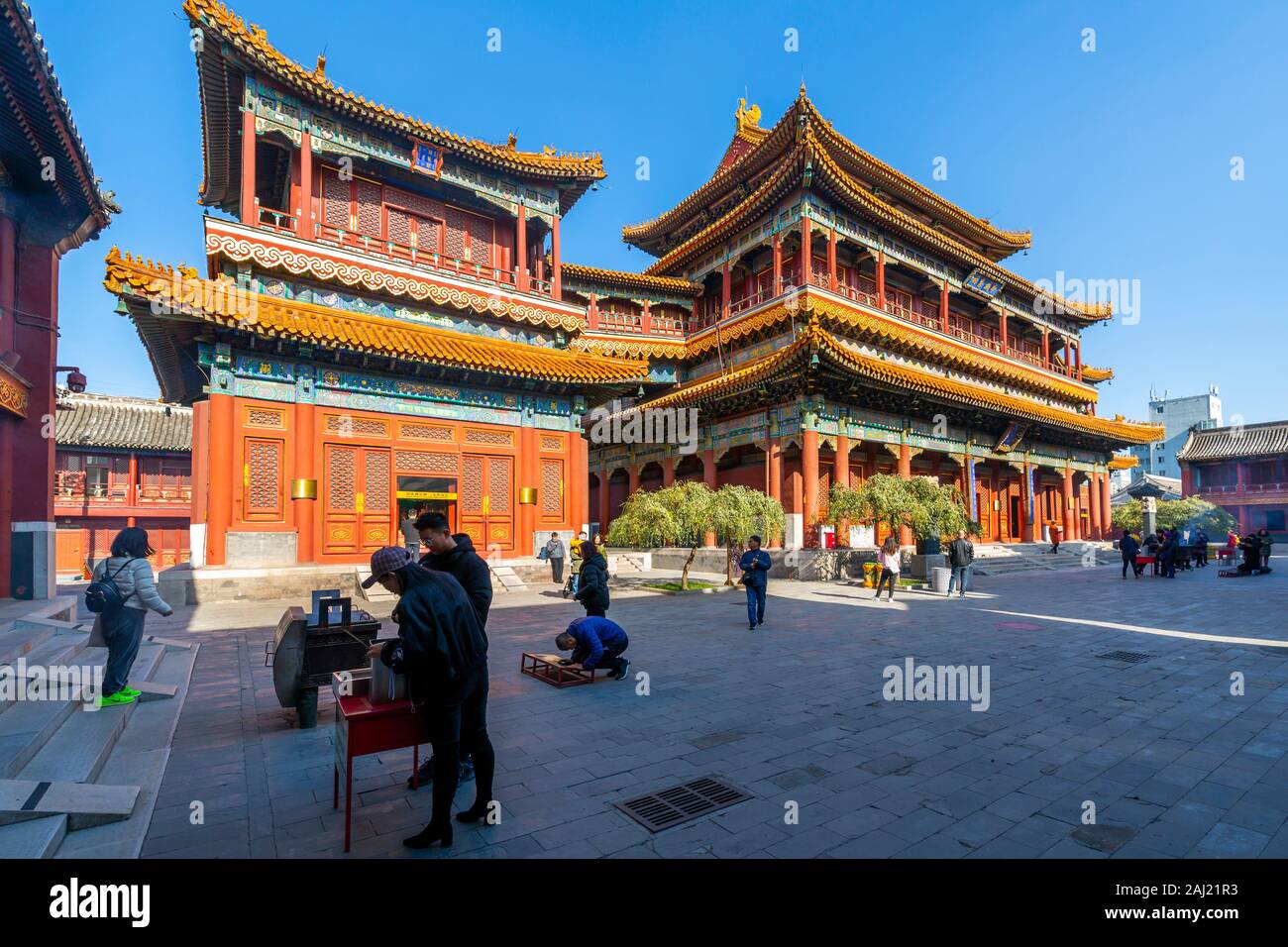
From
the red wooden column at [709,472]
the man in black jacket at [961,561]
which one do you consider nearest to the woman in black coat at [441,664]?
the man in black jacket at [961,561]

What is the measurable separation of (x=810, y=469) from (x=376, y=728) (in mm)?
17823

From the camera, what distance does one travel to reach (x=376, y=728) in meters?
3.38

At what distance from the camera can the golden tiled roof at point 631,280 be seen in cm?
2392

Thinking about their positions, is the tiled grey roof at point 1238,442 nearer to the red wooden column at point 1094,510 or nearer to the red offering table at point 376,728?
the red wooden column at point 1094,510

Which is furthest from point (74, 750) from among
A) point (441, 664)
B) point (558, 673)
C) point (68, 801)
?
point (558, 673)

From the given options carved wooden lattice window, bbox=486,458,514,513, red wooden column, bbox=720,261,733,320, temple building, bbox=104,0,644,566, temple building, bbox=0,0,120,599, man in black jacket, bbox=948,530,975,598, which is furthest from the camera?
red wooden column, bbox=720,261,733,320

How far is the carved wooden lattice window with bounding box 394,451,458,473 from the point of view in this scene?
52.4 ft

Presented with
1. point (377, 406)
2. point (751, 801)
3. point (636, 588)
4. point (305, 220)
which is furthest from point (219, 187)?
point (751, 801)

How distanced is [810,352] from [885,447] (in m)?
6.08

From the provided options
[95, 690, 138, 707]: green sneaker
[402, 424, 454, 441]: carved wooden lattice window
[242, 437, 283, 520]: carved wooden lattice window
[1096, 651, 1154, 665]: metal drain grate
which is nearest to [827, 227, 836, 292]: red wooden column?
[402, 424, 454, 441]: carved wooden lattice window

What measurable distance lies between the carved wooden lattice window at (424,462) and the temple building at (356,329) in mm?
38

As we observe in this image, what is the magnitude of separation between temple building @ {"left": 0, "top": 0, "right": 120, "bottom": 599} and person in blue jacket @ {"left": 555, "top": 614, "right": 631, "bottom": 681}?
9.02 metres

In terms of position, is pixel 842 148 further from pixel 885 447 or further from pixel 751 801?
pixel 751 801

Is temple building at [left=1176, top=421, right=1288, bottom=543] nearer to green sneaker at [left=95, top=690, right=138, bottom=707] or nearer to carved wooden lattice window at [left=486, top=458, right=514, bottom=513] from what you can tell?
carved wooden lattice window at [left=486, top=458, right=514, bottom=513]
